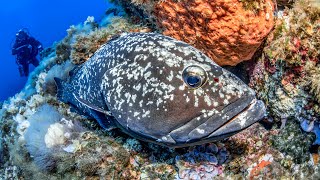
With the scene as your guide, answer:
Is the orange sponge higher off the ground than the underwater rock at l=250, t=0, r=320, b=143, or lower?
higher

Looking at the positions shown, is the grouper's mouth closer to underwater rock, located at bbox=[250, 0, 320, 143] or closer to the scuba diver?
underwater rock, located at bbox=[250, 0, 320, 143]

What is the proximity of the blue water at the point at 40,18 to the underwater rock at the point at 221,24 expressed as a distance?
173ft

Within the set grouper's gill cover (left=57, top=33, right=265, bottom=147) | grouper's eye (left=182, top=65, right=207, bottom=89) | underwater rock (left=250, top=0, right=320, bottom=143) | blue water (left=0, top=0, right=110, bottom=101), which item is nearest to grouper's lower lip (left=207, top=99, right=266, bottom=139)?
grouper's gill cover (left=57, top=33, right=265, bottom=147)

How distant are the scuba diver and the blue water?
41.0m

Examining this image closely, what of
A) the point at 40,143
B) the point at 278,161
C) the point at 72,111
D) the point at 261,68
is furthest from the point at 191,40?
the point at 40,143

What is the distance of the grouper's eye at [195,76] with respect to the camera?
3.02 meters

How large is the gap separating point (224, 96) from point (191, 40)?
1715 mm

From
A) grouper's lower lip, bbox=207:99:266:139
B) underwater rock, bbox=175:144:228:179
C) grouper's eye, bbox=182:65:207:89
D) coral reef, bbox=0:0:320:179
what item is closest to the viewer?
grouper's lower lip, bbox=207:99:266:139

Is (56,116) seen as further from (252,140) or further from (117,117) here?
(252,140)

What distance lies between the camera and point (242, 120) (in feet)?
9.44

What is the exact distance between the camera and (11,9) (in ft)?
335

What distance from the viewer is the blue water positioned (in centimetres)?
6244

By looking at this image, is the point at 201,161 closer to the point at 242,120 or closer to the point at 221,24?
the point at 242,120

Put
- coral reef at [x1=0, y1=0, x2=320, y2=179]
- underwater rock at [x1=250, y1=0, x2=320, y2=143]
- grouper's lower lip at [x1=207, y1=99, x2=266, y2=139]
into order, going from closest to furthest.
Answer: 1. grouper's lower lip at [x1=207, y1=99, x2=266, y2=139]
2. underwater rock at [x1=250, y1=0, x2=320, y2=143]
3. coral reef at [x1=0, y1=0, x2=320, y2=179]
